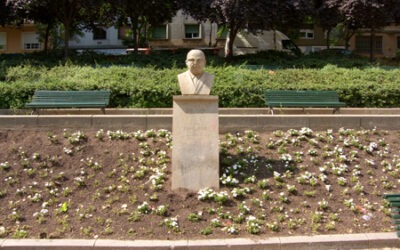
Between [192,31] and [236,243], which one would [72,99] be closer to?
[236,243]

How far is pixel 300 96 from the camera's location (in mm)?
10055

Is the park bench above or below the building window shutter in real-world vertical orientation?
below

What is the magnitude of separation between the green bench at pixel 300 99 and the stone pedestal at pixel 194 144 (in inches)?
141

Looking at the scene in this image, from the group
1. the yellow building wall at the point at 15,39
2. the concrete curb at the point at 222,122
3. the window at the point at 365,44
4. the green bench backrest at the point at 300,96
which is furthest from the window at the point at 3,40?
the green bench backrest at the point at 300,96

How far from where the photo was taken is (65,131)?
8.09m

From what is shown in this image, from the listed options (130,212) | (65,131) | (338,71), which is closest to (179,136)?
(130,212)

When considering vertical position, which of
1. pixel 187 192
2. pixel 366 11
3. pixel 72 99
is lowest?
pixel 187 192

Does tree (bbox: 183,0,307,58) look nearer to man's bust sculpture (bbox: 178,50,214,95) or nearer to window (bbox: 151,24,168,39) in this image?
man's bust sculpture (bbox: 178,50,214,95)

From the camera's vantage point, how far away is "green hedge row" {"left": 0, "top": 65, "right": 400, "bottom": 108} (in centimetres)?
1065

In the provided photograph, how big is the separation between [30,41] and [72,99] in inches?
1363

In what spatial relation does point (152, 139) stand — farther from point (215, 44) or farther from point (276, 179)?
point (215, 44)

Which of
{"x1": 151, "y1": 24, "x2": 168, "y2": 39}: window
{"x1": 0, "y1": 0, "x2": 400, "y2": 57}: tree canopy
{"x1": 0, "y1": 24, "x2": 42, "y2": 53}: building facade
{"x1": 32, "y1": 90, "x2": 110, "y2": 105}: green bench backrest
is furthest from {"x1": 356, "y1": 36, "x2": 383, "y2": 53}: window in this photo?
{"x1": 32, "y1": 90, "x2": 110, "y2": 105}: green bench backrest

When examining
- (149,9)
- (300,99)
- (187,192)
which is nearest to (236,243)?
(187,192)

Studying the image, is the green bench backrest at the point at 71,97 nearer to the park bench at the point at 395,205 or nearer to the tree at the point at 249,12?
the park bench at the point at 395,205
